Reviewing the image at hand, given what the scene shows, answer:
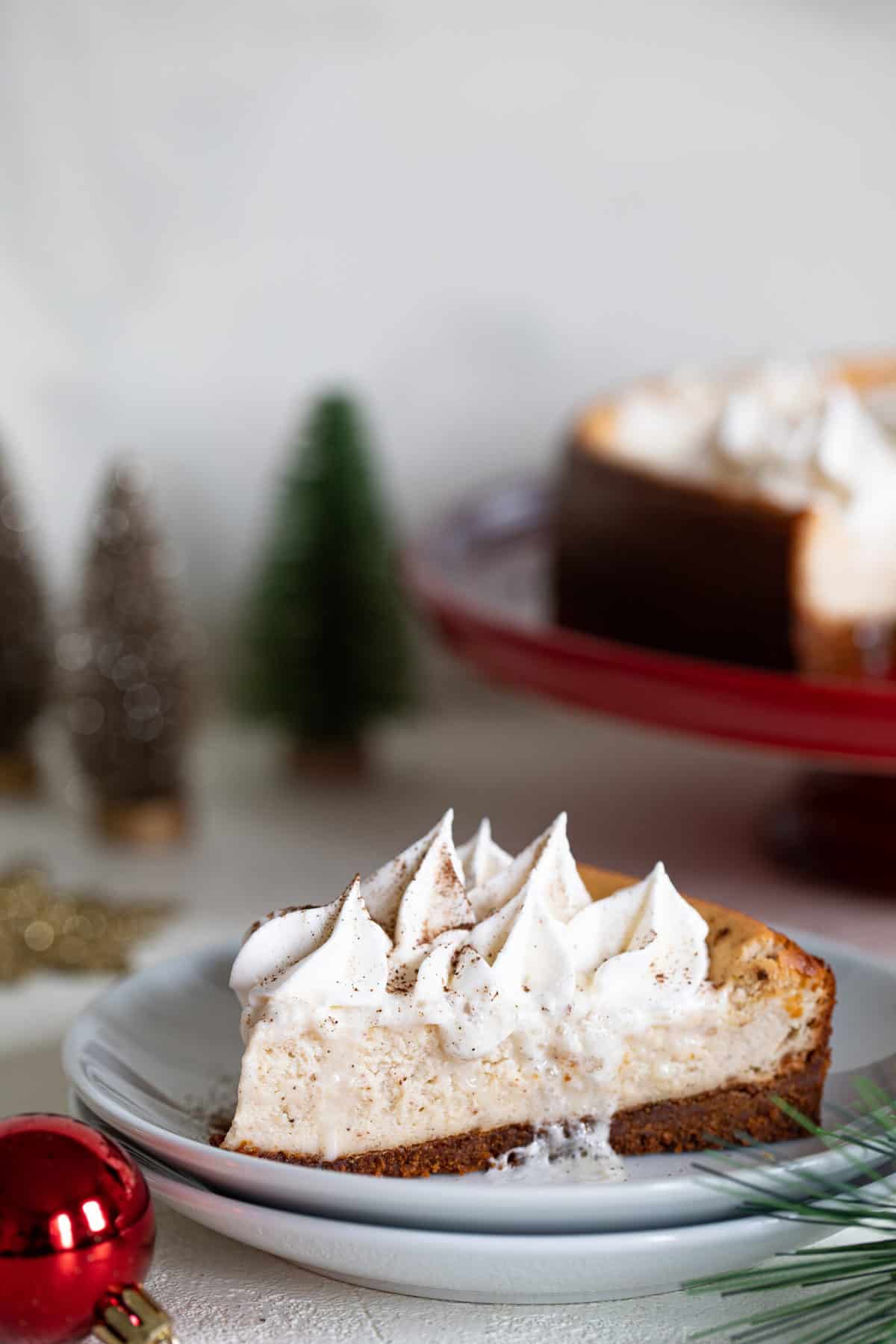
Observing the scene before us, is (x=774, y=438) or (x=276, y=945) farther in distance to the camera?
(x=774, y=438)

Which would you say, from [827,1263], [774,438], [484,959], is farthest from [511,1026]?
[774,438]

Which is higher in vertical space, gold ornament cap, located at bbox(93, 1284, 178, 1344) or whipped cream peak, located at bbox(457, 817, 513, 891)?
whipped cream peak, located at bbox(457, 817, 513, 891)

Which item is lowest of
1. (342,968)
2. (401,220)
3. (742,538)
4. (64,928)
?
(64,928)

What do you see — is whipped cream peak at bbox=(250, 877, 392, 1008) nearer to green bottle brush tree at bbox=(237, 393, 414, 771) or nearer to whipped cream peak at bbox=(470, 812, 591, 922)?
whipped cream peak at bbox=(470, 812, 591, 922)

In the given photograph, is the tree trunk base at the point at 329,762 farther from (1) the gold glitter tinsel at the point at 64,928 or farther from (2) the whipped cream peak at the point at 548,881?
(2) the whipped cream peak at the point at 548,881

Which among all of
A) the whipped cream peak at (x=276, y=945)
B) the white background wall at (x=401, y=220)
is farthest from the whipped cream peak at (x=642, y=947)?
the white background wall at (x=401, y=220)

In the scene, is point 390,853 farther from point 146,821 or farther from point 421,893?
point 421,893

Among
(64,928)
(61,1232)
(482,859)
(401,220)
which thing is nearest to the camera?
(61,1232)

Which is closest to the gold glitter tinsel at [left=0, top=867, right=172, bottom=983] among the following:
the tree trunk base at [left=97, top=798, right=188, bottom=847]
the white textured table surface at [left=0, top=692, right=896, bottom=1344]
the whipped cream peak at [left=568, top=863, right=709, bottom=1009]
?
the white textured table surface at [left=0, top=692, right=896, bottom=1344]
